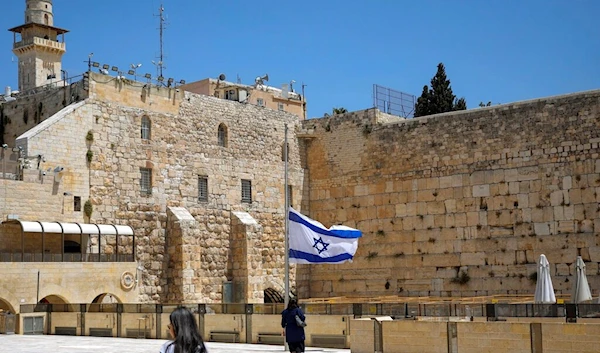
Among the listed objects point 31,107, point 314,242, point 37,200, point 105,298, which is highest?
point 31,107

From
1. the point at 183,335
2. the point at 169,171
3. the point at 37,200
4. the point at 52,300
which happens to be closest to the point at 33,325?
the point at 52,300

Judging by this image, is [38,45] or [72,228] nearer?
[72,228]

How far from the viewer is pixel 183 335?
5.82m

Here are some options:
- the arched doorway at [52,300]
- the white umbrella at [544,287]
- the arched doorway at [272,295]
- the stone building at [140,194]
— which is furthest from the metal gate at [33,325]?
the white umbrella at [544,287]

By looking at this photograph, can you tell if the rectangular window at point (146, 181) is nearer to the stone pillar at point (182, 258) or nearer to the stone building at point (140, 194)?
the stone building at point (140, 194)

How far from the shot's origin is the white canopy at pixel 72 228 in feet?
74.4

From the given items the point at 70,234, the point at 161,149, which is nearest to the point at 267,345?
the point at 70,234

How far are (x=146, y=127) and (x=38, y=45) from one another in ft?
80.6

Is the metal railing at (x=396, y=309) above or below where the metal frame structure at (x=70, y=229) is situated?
below

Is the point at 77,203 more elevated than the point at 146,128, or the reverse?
the point at 146,128

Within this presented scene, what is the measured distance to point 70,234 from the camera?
24.5 metres

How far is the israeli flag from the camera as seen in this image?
17.9m

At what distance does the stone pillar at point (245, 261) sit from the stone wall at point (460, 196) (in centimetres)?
267

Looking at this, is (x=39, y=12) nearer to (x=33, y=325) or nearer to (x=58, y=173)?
(x=58, y=173)
